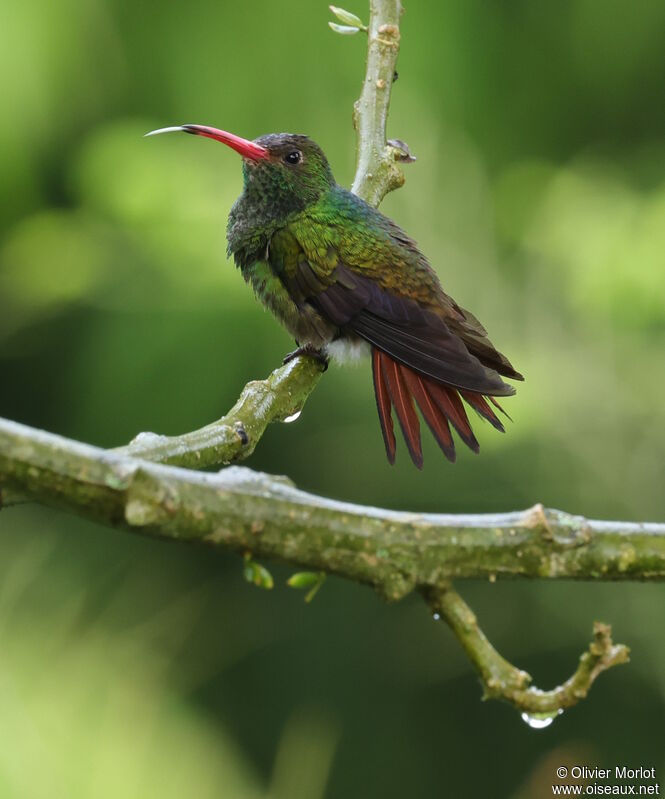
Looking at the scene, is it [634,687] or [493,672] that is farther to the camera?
[634,687]

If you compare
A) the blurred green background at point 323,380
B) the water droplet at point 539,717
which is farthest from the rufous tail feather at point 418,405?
the blurred green background at point 323,380

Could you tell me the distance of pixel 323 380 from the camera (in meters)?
3.19

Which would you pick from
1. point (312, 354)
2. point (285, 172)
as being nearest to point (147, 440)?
point (312, 354)

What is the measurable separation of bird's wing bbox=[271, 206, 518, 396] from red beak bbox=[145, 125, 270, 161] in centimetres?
15

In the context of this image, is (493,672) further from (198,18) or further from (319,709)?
(198,18)

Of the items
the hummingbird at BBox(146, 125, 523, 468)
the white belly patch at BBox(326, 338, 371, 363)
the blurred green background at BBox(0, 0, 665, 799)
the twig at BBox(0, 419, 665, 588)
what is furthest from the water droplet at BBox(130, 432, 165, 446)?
the blurred green background at BBox(0, 0, 665, 799)

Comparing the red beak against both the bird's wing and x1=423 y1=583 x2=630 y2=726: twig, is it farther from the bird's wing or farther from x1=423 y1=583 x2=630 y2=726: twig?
x1=423 y1=583 x2=630 y2=726: twig

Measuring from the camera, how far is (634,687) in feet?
10.6

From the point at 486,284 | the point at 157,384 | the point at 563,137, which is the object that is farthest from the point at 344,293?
the point at 563,137

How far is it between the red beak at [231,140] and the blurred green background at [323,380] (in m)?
1.00

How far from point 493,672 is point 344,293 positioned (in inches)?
42.3

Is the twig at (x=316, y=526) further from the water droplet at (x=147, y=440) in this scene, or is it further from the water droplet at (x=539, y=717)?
the water droplet at (x=147, y=440)

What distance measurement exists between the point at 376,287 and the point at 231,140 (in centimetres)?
34

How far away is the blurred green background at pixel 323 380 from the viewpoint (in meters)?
2.98
